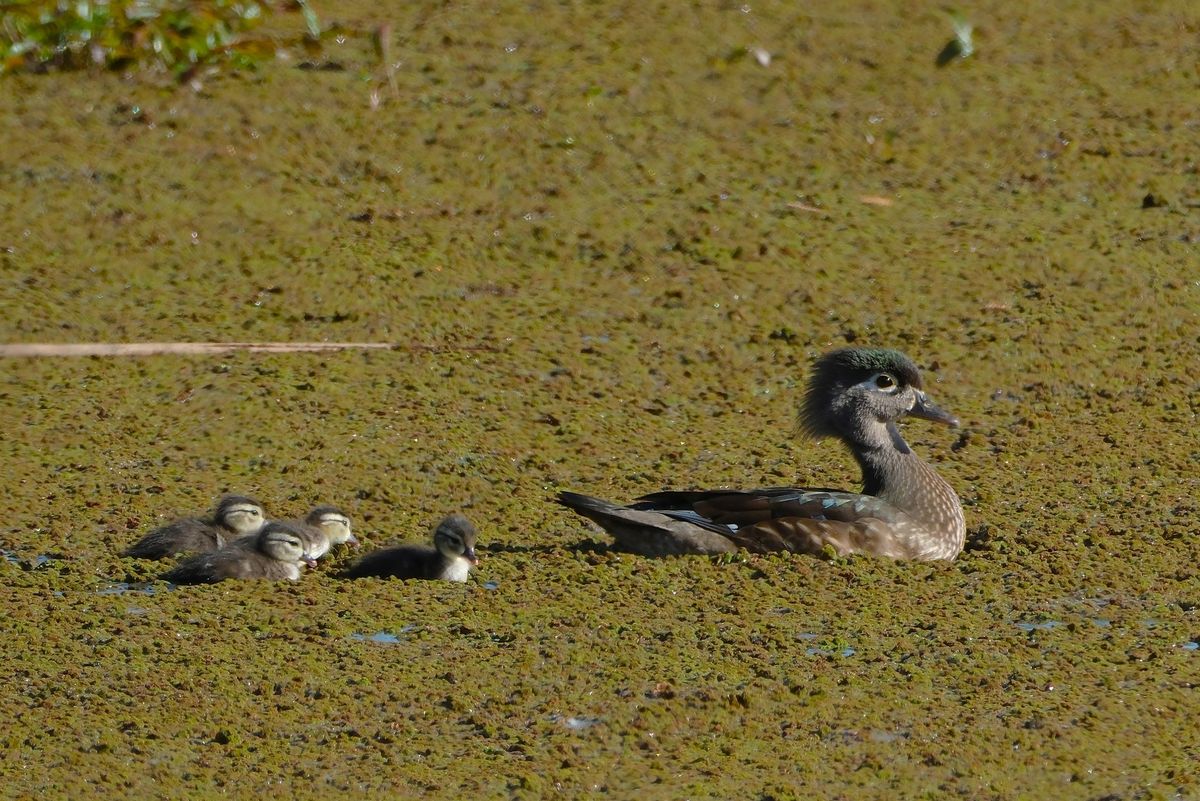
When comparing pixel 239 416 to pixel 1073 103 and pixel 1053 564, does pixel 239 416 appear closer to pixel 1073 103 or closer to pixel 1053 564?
pixel 1053 564

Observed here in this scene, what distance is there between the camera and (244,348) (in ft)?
→ 28.7

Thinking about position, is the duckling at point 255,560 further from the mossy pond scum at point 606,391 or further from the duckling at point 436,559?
the duckling at point 436,559

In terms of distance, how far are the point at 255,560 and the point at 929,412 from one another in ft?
8.77

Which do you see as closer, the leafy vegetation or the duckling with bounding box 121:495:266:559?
the duckling with bounding box 121:495:266:559

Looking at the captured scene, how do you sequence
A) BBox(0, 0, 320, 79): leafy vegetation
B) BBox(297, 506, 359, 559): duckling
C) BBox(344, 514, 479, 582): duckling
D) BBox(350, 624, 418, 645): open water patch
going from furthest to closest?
1. BBox(0, 0, 320, 79): leafy vegetation
2. BBox(297, 506, 359, 559): duckling
3. BBox(344, 514, 479, 582): duckling
4. BBox(350, 624, 418, 645): open water patch

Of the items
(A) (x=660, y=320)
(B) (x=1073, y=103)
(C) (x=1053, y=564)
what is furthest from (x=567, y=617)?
(B) (x=1073, y=103)

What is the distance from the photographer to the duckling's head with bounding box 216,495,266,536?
275 inches

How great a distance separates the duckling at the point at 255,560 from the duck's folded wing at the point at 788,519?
1202 mm

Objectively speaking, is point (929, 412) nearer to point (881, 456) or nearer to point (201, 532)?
point (881, 456)

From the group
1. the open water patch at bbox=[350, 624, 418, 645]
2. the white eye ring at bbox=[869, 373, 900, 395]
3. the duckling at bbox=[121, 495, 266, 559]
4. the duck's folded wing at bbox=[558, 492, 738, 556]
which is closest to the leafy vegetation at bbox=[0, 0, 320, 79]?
the duckling at bbox=[121, 495, 266, 559]

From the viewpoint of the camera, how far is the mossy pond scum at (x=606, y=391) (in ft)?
18.2

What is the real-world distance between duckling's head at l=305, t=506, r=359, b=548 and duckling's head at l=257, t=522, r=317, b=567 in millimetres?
213

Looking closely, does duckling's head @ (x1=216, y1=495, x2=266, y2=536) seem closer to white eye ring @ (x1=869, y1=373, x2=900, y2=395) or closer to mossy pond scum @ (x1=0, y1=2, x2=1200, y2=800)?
mossy pond scum @ (x1=0, y1=2, x2=1200, y2=800)

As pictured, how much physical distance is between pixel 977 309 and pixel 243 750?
496 centimetres
